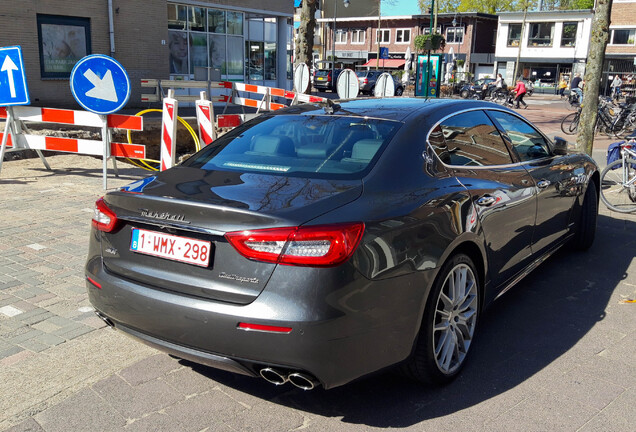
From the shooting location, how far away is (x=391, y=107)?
4.01 metres

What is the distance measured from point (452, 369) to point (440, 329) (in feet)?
0.97

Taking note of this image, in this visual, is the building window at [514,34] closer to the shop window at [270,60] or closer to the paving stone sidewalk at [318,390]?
the shop window at [270,60]

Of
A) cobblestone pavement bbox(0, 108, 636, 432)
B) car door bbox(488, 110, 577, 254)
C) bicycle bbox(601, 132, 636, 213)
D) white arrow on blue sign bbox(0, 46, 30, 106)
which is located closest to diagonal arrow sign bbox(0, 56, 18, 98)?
white arrow on blue sign bbox(0, 46, 30, 106)

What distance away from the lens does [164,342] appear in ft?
9.71

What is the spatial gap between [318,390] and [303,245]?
3.70ft

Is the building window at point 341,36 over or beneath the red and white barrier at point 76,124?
over

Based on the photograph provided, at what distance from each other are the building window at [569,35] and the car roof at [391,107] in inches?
2377

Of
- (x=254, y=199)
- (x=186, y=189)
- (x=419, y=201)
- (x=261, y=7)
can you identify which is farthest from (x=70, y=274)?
(x=261, y=7)

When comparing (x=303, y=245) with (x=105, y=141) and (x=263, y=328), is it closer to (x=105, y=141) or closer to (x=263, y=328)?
(x=263, y=328)

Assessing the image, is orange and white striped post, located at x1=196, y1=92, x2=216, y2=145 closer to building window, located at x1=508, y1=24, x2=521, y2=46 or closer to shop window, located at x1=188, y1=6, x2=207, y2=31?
shop window, located at x1=188, y1=6, x2=207, y2=31

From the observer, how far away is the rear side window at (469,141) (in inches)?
147

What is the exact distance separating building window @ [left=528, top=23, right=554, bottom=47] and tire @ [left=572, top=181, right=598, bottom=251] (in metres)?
59.5

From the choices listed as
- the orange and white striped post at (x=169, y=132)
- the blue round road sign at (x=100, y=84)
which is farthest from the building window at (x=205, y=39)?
the orange and white striped post at (x=169, y=132)

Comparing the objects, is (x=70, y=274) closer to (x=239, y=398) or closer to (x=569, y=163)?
(x=239, y=398)
